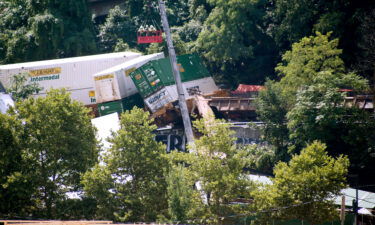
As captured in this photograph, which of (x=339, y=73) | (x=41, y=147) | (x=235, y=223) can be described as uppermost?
(x=339, y=73)

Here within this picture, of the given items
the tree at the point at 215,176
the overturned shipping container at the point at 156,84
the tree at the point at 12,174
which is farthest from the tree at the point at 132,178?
the overturned shipping container at the point at 156,84

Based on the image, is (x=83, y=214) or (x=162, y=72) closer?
(x=83, y=214)

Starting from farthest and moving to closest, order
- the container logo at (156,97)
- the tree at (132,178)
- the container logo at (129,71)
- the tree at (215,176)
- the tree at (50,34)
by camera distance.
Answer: the tree at (50,34) → the container logo at (129,71) → the container logo at (156,97) → the tree at (132,178) → the tree at (215,176)

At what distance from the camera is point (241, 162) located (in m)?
23.5

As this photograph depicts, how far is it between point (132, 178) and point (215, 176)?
12.9 ft

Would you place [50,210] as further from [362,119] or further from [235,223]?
[362,119]

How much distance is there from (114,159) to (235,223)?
6.23 m

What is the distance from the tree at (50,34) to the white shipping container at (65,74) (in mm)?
7785

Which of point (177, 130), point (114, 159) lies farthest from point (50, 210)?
point (177, 130)

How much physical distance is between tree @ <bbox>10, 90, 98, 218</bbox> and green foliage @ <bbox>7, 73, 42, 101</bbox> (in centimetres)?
1486

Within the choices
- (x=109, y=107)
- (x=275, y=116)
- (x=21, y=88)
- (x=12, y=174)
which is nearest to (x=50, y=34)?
(x=21, y=88)

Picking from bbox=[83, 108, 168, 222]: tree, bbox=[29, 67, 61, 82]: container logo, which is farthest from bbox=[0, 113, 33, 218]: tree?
bbox=[29, 67, 61, 82]: container logo

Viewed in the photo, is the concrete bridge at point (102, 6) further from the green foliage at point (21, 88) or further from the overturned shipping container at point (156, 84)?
the overturned shipping container at point (156, 84)

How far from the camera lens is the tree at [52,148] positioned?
24.2 meters
